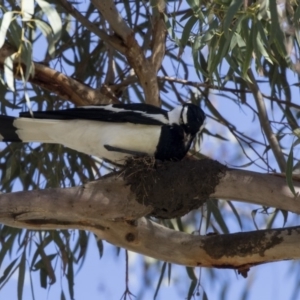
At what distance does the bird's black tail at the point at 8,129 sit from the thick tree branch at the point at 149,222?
326mm

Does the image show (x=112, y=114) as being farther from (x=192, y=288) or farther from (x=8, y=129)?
(x=192, y=288)

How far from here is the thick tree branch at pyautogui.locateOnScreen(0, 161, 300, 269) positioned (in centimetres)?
240

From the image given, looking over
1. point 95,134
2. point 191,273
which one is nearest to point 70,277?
point 191,273

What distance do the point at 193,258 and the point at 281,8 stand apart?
2.47ft

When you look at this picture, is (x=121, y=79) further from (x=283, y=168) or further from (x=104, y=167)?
(x=283, y=168)

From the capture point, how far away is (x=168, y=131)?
2.74 metres

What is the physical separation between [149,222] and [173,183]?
0.14 m

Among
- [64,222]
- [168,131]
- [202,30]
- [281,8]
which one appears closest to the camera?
[281,8]

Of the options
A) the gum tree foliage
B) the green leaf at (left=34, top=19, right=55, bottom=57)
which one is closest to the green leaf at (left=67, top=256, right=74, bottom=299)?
the gum tree foliage

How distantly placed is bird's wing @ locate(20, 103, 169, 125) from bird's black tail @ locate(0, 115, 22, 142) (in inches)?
1.6

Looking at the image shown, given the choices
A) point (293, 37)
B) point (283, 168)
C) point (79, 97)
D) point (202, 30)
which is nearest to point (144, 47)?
point (79, 97)

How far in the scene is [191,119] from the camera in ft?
9.03

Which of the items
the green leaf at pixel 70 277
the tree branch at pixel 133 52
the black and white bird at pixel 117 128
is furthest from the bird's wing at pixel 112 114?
the green leaf at pixel 70 277

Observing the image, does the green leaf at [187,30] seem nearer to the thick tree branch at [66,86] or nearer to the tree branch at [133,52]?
the tree branch at [133,52]
